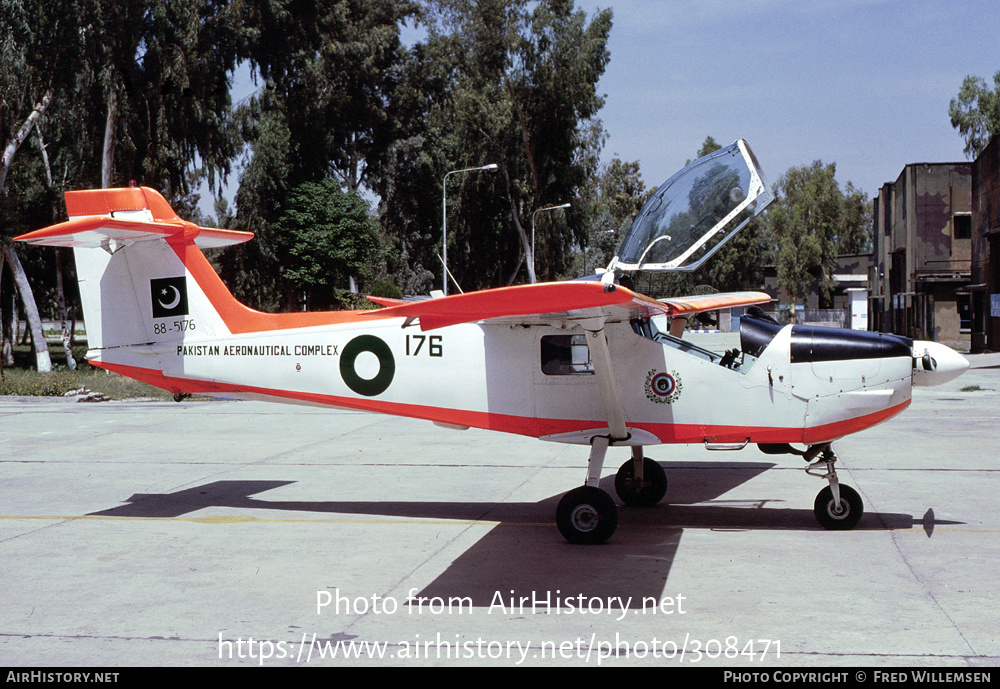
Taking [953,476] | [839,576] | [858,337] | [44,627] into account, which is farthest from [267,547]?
[953,476]

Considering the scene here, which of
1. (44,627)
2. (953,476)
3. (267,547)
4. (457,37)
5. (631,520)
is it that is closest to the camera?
(44,627)

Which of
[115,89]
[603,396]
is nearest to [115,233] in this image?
[603,396]

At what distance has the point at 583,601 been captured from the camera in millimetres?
6223

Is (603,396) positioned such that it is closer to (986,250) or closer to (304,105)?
(986,250)

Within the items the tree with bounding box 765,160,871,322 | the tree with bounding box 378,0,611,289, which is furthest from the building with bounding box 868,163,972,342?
the tree with bounding box 765,160,871,322

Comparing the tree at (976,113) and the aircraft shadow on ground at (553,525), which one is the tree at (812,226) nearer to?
the tree at (976,113)

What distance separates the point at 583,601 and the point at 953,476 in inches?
261

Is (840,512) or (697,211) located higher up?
(697,211)

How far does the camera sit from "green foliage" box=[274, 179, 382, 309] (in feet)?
142

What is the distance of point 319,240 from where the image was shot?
43.2 metres

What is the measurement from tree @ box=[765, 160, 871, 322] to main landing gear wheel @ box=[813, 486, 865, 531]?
230 feet

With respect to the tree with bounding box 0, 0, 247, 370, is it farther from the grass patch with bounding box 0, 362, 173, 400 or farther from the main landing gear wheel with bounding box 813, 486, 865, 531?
the main landing gear wheel with bounding box 813, 486, 865, 531

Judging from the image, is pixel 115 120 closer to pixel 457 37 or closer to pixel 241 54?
pixel 241 54

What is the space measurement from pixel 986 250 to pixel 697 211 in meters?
37.9
